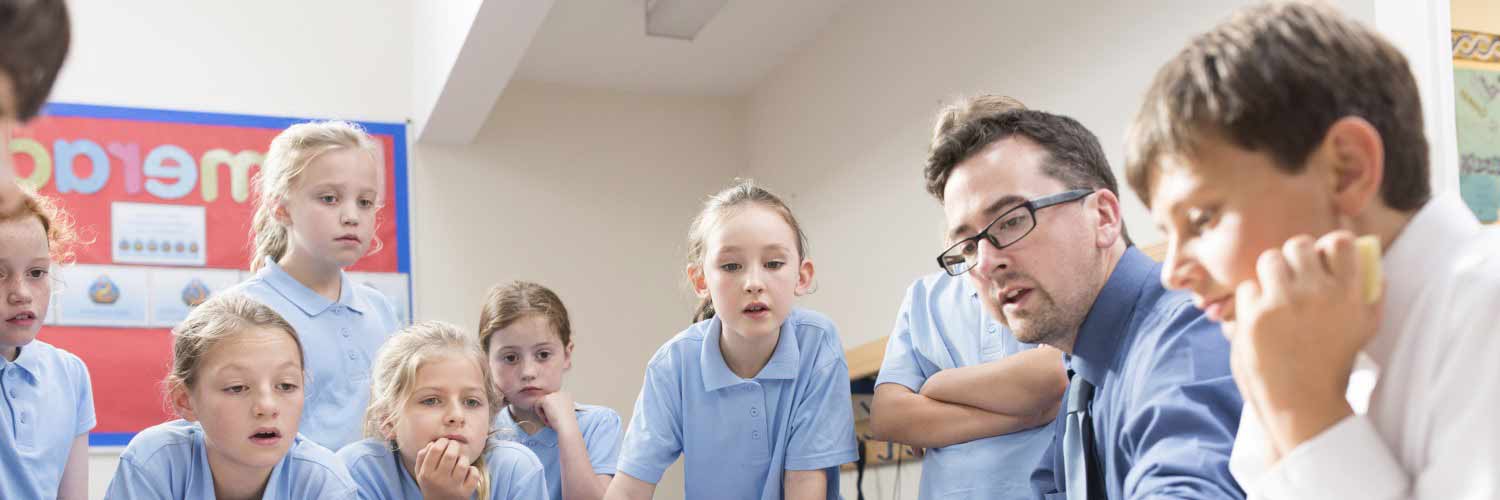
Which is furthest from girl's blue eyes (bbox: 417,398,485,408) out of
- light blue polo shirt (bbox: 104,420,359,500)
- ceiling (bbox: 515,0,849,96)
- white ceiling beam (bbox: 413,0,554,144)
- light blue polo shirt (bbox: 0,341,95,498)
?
ceiling (bbox: 515,0,849,96)

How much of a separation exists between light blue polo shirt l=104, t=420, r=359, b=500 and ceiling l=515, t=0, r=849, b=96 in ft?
8.80

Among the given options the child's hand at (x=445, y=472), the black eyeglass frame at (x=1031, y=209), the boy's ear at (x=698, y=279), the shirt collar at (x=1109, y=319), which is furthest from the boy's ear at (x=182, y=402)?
the shirt collar at (x=1109, y=319)

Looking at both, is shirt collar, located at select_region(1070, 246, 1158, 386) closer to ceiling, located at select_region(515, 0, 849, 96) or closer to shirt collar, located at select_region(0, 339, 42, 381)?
shirt collar, located at select_region(0, 339, 42, 381)

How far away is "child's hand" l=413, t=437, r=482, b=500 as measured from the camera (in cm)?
226

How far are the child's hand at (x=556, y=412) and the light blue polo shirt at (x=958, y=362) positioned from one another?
0.88m

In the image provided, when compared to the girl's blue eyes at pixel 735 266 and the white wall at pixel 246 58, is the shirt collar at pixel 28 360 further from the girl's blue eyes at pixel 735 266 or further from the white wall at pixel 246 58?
the white wall at pixel 246 58

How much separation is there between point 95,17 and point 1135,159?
4638 mm

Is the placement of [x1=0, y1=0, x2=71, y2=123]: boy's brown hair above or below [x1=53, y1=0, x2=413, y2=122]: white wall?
below

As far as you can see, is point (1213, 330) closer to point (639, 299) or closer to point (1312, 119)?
point (1312, 119)

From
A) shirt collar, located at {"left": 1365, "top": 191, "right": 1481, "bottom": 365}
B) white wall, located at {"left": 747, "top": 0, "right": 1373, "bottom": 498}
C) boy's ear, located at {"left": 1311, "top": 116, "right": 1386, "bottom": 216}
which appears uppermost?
white wall, located at {"left": 747, "top": 0, "right": 1373, "bottom": 498}

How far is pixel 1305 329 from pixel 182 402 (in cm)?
196

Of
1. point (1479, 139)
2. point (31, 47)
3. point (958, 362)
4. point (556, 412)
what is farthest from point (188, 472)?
point (1479, 139)

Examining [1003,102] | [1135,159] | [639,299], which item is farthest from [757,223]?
[639,299]

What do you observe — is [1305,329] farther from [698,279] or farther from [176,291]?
[176,291]
